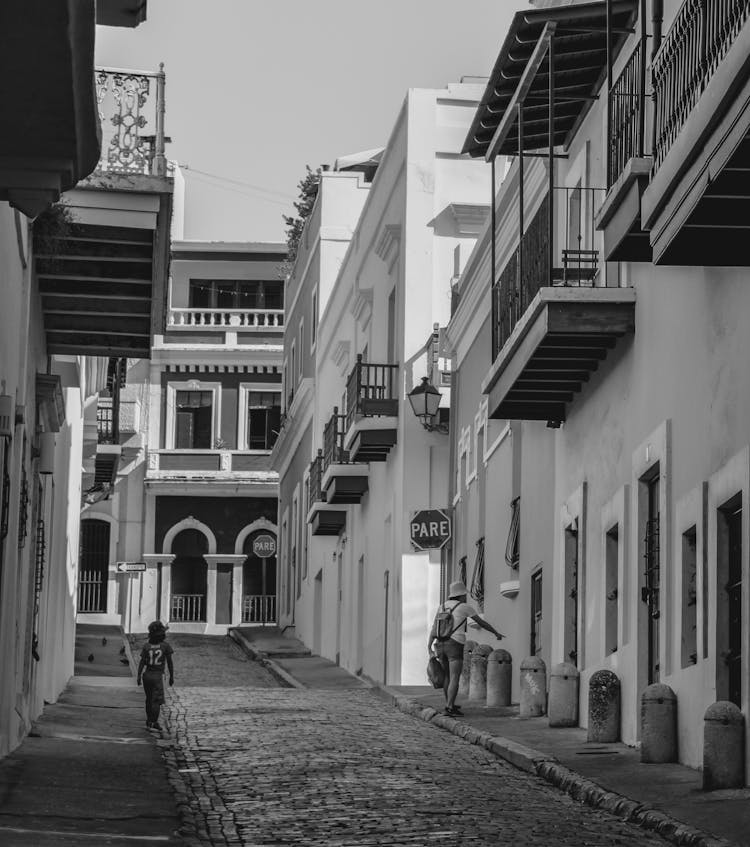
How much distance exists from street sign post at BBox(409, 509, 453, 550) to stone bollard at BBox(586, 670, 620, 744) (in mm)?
10901

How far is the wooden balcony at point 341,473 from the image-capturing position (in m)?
31.3

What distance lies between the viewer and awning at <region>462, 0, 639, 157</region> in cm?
1550

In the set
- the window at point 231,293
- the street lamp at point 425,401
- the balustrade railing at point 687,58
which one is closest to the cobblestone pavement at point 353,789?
the balustrade railing at point 687,58

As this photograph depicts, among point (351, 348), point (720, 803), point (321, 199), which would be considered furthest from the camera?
point (321, 199)

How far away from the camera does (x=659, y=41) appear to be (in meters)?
12.2

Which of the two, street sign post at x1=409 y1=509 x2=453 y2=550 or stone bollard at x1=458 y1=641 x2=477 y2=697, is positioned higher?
street sign post at x1=409 y1=509 x2=453 y2=550

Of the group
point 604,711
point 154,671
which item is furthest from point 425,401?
point 604,711

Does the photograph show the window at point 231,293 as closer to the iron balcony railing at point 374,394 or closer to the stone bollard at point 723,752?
the iron balcony railing at point 374,394

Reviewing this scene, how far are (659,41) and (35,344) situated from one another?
6.64 metres

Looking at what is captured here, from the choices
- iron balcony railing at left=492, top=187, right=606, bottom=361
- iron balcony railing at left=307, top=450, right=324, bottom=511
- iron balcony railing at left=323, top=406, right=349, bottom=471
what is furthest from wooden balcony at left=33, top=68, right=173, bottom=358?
iron balcony railing at left=307, top=450, right=324, bottom=511

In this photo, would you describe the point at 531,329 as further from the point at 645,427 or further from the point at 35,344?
the point at 35,344

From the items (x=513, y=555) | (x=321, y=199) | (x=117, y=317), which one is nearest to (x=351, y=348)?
(x=321, y=199)

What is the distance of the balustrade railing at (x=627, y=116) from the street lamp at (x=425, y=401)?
35.1 feet

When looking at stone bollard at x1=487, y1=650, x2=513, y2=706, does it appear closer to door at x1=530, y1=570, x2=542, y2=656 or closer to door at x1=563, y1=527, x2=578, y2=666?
door at x1=530, y1=570, x2=542, y2=656
